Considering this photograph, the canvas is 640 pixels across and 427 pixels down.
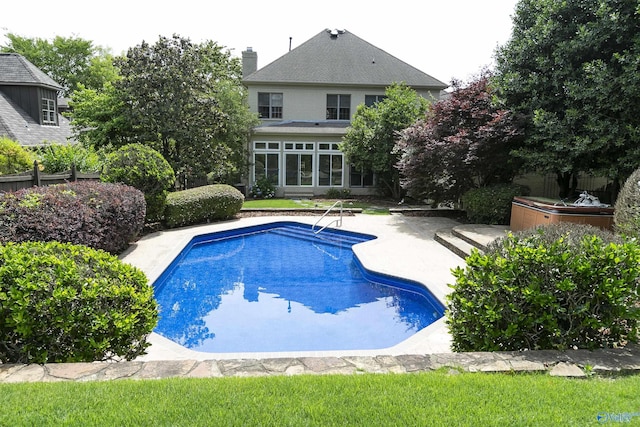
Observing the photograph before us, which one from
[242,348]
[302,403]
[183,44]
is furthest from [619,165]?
[183,44]

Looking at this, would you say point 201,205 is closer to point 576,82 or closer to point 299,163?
point 299,163

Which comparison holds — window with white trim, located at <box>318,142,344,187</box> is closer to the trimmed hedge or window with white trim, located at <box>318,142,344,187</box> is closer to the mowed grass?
the trimmed hedge

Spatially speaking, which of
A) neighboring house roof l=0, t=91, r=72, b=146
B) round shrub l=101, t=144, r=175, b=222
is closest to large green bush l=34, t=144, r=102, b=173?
round shrub l=101, t=144, r=175, b=222

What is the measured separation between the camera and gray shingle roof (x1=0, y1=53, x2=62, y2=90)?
2009 cm

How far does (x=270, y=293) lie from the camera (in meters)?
7.89

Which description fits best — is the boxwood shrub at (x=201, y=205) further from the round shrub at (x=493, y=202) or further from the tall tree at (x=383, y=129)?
the round shrub at (x=493, y=202)

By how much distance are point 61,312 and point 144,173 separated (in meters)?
8.45

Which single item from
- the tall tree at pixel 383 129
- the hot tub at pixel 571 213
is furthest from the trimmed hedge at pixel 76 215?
the tall tree at pixel 383 129

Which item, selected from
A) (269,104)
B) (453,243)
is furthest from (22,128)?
(453,243)

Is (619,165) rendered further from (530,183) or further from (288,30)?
(288,30)

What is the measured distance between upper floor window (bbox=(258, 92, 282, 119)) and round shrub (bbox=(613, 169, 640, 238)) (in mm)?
17763

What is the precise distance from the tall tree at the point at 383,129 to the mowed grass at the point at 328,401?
14.5 meters

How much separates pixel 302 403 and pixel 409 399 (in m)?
0.68

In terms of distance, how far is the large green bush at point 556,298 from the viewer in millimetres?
3715
